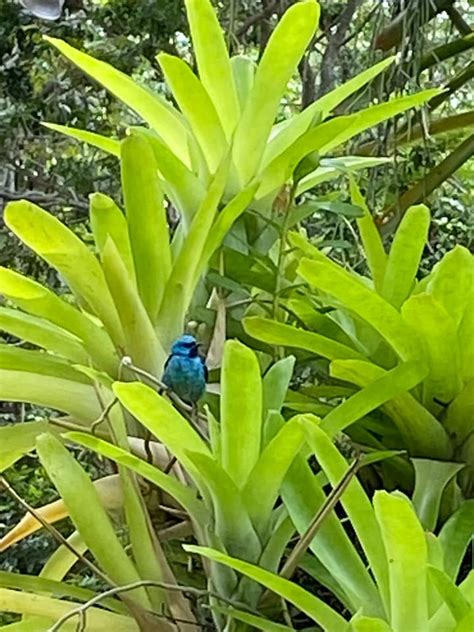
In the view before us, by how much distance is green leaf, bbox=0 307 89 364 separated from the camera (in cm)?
45

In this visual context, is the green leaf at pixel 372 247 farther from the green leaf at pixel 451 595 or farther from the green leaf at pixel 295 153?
the green leaf at pixel 451 595

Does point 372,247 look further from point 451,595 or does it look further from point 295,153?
point 451,595

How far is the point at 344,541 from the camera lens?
378 millimetres

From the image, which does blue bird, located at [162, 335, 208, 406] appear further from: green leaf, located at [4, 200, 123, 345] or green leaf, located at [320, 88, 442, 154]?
green leaf, located at [320, 88, 442, 154]

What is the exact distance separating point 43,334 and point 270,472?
0.15 m

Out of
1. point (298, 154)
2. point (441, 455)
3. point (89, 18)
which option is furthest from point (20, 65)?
point (441, 455)

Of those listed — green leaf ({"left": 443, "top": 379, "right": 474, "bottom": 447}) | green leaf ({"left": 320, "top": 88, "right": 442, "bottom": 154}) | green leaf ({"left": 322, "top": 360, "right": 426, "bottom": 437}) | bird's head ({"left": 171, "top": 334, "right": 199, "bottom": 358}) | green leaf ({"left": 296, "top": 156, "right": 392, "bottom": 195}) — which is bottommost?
green leaf ({"left": 443, "top": 379, "right": 474, "bottom": 447})

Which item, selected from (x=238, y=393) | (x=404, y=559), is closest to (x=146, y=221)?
(x=238, y=393)

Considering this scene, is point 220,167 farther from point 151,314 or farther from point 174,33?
point 174,33

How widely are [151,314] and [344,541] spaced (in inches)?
6.3

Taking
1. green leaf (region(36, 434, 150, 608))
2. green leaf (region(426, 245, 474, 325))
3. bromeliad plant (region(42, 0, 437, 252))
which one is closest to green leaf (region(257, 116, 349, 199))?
bromeliad plant (region(42, 0, 437, 252))

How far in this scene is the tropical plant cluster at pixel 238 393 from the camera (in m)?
0.37

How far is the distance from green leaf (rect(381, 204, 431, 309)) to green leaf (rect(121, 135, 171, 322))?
0.12 metres

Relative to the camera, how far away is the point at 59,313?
44cm
